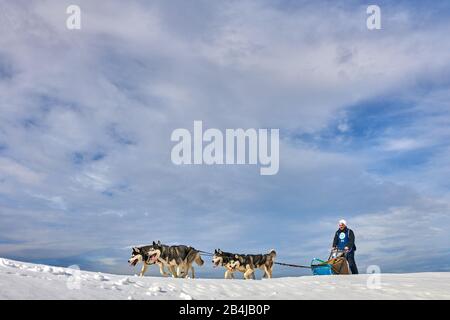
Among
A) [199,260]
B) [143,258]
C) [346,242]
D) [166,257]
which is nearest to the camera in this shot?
[143,258]

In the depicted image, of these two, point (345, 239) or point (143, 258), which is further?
point (345, 239)

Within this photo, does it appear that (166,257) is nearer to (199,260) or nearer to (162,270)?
(162,270)

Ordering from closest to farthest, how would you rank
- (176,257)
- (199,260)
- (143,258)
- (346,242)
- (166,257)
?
(143,258) → (166,257) → (176,257) → (199,260) → (346,242)

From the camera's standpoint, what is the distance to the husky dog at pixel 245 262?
1686cm

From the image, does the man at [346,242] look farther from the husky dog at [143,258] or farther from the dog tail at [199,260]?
the husky dog at [143,258]

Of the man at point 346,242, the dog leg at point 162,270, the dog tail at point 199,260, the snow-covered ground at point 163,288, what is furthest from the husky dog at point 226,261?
the snow-covered ground at point 163,288

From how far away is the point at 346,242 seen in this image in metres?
16.2

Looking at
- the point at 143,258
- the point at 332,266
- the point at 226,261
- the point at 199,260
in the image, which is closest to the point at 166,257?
the point at 143,258

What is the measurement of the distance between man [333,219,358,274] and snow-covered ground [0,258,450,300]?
563 centimetres

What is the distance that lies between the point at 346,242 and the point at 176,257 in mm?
6316

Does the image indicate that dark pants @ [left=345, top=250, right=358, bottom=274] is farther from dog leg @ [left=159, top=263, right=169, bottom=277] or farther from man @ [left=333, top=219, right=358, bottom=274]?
dog leg @ [left=159, top=263, right=169, bottom=277]

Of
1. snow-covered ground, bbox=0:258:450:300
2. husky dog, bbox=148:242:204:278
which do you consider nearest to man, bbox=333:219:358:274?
husky dog, bbox=148:242:204:278
